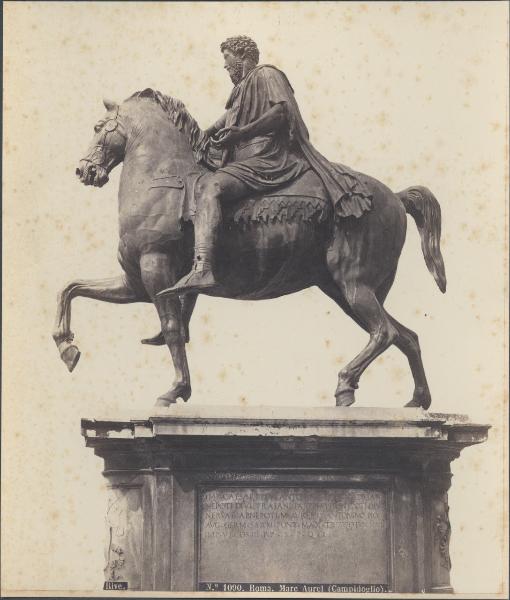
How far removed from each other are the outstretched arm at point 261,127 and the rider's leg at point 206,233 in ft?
1.79

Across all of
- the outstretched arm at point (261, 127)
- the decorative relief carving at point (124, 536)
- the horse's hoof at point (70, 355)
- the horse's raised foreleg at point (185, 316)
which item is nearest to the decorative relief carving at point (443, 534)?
the decorative relief carving at point (124, 536)

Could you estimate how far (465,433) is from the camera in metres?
17.9

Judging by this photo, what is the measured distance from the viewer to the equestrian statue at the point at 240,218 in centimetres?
1777

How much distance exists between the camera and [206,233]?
17469 millimetres

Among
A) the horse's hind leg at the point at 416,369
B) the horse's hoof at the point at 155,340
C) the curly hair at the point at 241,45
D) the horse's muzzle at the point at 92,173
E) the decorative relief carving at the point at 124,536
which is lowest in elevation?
the decorative relief carving at the point at 124,536

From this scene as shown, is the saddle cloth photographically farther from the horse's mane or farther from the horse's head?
the horse's head

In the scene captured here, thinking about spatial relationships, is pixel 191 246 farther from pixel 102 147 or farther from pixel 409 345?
pixel 409 345

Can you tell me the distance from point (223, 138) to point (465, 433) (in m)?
3.58

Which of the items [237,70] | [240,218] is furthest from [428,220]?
[237,70]

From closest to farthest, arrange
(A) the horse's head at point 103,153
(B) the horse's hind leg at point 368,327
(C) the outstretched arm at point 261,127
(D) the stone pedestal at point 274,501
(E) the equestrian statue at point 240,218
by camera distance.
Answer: (D) the stone pedestal at point 274,501
(E) the equestrian statue at point 240,218
(B) the horse's hind leg at point 368,327
(C) the outstretched arm at point 261,127
(A) the horse's head at point 103,153

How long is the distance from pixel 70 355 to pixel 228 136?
2.57 m

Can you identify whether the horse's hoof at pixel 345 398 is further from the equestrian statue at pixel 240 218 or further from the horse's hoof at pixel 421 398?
the horse's hoof at pixel 421 398

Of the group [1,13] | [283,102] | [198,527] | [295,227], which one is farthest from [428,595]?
[1,13]

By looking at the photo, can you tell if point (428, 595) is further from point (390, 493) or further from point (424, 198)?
point (424, 198)
